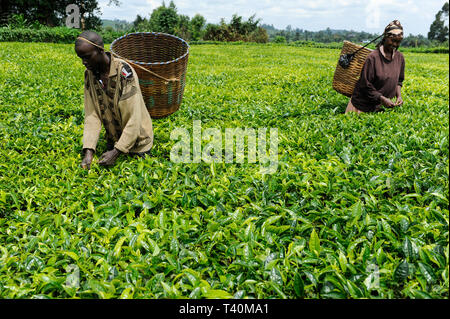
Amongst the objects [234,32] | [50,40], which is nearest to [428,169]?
[50,40]

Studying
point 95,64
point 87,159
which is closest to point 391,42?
point 95,64

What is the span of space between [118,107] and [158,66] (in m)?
0.55

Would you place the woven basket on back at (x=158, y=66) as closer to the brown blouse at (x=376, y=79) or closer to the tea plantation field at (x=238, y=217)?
the tea plantation field at (x=238, y=217)

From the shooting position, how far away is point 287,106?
530cm

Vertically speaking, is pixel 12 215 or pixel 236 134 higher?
pixel 236 134

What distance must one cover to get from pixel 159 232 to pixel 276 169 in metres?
1.31

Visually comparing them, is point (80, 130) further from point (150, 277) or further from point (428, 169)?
point (428, 169)

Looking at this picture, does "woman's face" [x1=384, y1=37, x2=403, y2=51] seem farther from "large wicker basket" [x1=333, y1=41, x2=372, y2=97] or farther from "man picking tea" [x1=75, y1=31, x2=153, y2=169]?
"man picking tea" [x1=75, y1=31, x2=153, y2=169]

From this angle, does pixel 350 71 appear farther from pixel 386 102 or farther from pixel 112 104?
pixel 112 104

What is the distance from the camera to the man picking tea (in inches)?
115

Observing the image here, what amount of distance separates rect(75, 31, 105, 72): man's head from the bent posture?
10.2ft

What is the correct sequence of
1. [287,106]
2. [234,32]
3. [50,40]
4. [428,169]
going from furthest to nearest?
[234,32]
[50,40]
[287,106]
[428,169]
